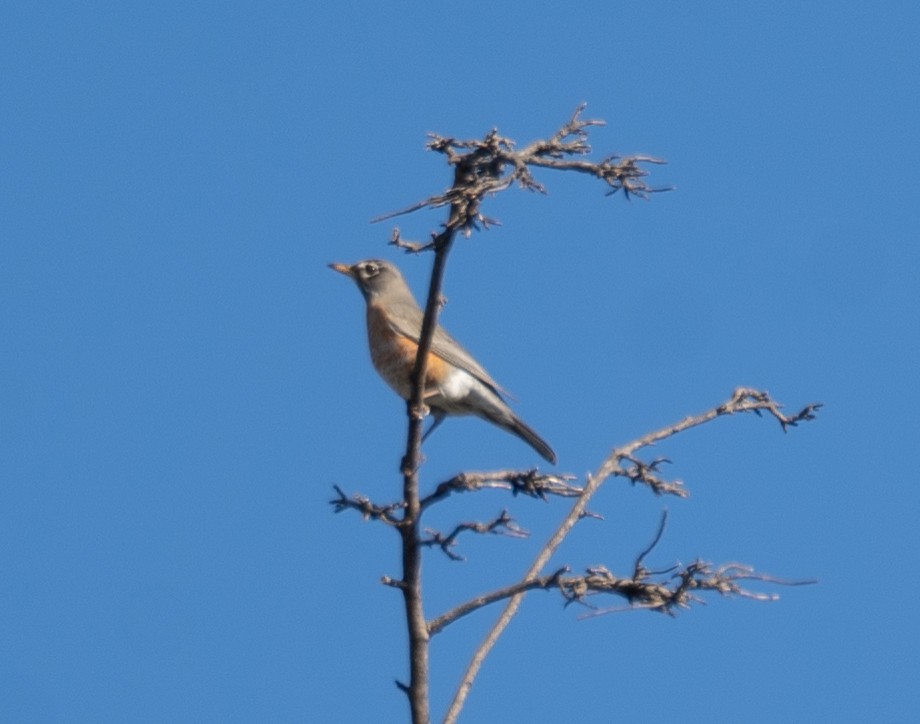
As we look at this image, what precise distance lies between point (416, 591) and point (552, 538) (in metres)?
0.74

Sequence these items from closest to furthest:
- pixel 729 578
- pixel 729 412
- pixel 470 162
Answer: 1. pixel 470 162
2. pixel 729 578
3. pixel 729 412

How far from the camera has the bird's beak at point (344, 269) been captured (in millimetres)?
9117

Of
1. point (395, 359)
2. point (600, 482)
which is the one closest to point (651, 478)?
point (600, 482)

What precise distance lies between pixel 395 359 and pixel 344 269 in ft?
5.18

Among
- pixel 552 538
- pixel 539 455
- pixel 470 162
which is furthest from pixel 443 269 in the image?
pixel 539 455

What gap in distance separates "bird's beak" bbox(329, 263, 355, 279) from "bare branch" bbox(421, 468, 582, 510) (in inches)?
186

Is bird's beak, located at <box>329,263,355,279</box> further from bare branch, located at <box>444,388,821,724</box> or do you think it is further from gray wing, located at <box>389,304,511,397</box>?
bare branch, located at <box>444,388,821,724</box>

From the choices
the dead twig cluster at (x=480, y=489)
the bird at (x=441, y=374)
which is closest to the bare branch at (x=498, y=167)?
the dead twig cluster at (x=480, y=489)

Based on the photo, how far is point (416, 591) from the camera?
421 cm

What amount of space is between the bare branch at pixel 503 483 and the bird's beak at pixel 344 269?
4726mm

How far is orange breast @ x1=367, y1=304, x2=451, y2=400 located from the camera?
24.7ft

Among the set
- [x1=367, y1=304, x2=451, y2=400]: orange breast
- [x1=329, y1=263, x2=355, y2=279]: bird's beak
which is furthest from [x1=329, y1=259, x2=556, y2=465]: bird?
[x1=329, y1=263, x2=355, y2=279]: bird's beak

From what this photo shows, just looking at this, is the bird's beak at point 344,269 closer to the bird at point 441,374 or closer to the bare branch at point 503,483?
the bird at point 441,374

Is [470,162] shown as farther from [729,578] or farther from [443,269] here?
[729,578]
